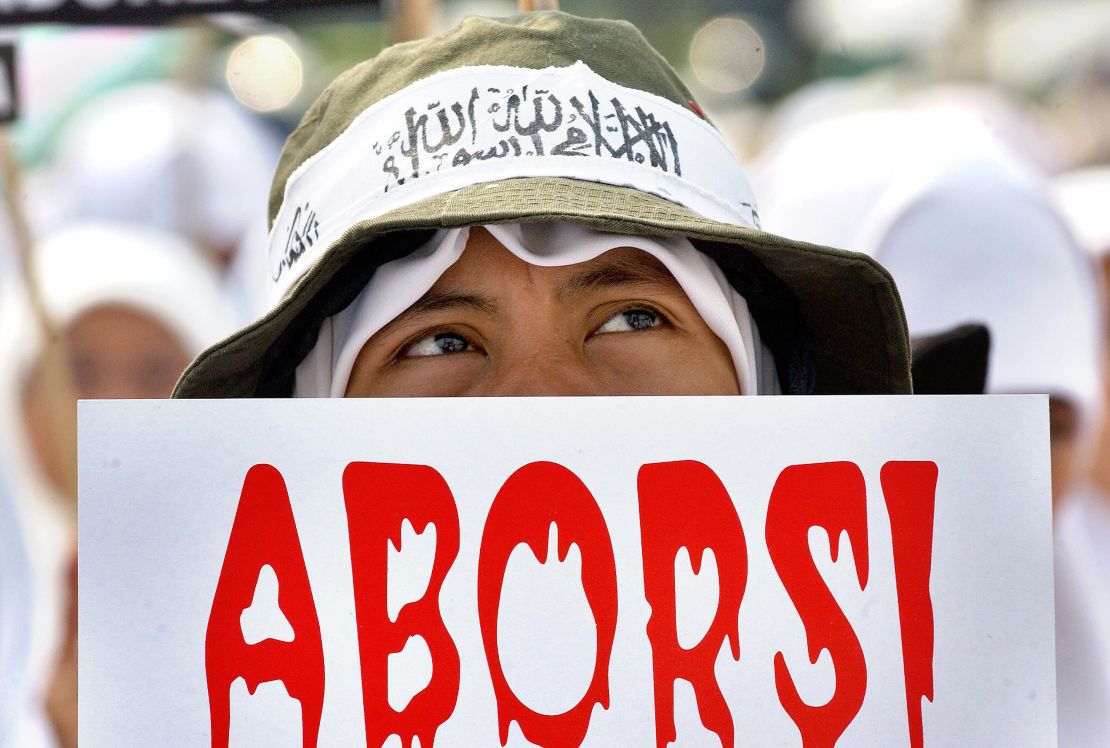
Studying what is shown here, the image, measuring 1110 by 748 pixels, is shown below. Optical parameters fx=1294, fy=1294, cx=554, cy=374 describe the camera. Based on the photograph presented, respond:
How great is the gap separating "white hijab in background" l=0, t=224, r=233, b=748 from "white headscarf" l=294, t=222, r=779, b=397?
5.61 feet

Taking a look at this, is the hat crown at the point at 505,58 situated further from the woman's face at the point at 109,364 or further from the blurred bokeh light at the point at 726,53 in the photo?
the woman's face at the point at 109,364

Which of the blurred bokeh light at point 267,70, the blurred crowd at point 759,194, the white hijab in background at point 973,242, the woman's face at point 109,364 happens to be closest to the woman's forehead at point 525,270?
the blurred crowd at point 759,194

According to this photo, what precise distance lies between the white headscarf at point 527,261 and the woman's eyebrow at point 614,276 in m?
0.02

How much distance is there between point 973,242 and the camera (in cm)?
238

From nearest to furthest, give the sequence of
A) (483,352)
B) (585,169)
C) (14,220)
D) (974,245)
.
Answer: (585,169)
(483,352)
(14,220)
(974,245)

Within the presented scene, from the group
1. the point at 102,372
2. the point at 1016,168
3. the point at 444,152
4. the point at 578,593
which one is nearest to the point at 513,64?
the point at 444,152

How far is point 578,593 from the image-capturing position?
89 cm

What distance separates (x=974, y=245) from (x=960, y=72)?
886 mm

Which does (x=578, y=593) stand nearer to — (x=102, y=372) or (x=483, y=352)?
(x=483, y=352)

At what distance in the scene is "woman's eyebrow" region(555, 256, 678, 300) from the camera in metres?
1.17

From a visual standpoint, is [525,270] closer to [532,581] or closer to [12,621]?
[532,581]

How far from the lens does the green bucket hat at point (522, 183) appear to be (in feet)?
3.51

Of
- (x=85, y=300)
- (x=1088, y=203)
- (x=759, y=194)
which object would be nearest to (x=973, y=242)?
(x=759, y=194)

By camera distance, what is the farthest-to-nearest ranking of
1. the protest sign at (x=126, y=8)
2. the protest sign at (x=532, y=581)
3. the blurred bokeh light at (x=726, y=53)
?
the blurred bokeh light at (x=726, y=53), the protest sign at (x=126, y=8), the protest sign at (x=532, y=581)
